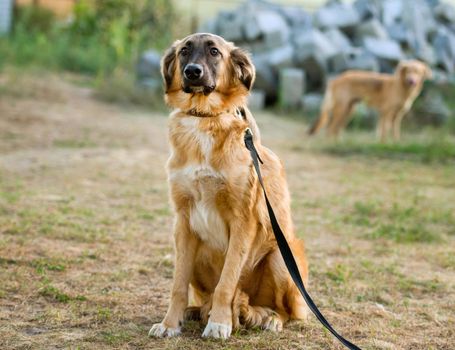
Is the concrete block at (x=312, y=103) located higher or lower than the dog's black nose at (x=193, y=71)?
lower

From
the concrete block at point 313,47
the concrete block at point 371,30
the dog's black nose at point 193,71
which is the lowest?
the dog's black nose at point 193,71

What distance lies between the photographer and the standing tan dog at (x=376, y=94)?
510 inches

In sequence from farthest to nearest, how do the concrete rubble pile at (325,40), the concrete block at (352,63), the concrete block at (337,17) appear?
the concrete block at (337,17), the concrete block at (352,63), the concrete rubble pile at (325,40)

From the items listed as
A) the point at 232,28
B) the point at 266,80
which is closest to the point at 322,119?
the point at 266,80

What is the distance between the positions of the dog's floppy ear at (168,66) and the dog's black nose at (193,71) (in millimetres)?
321

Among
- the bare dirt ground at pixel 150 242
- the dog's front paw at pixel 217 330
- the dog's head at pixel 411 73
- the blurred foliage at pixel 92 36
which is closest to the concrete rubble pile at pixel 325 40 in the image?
the blurred foliage at pixel 92 36

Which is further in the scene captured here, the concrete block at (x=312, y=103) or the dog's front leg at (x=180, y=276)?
the concrete block at (x=312, y=103)

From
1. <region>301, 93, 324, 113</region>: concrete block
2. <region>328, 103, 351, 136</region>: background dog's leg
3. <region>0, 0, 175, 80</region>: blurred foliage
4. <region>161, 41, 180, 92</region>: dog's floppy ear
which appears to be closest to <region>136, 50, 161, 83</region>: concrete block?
<region>0, 0, 175, 80</region>: blurred foliage

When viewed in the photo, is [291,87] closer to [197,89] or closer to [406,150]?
[406,150]

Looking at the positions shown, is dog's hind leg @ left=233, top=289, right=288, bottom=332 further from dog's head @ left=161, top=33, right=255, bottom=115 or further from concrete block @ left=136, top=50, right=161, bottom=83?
concrete block @ left=136, top=50, right=161, bottom=83

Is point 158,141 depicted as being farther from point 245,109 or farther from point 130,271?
point 245,109

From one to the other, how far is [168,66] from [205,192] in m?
0.91

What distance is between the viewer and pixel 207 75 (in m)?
3.73

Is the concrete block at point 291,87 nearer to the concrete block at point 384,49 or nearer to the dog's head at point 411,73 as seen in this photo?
the concrete block at point 384,49
